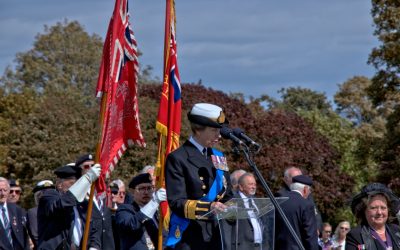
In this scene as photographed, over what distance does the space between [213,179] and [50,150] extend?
26.1 metres

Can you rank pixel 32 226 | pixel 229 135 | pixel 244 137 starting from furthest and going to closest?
pixel 32 226 < pixel 229 135 < pixel 244 137

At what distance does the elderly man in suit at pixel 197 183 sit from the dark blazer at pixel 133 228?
2917 mm

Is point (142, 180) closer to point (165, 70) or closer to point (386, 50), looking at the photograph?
point (165, 70)

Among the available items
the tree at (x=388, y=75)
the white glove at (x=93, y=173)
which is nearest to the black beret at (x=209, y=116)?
the white glove at (x=93, y=173)

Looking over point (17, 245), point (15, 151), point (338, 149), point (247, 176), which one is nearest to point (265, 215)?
point (247, 176)

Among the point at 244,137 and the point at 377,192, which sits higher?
the point at 244,137

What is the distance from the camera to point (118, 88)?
39.9 ft

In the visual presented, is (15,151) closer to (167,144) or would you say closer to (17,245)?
(17,245)

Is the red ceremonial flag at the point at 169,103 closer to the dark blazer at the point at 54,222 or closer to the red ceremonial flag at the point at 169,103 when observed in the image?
the red ceremonial flag at the point at 169,103

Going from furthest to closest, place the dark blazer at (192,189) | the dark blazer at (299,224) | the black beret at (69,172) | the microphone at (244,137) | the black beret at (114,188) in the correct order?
the black beret at (114,188) < the dark blazer at (299,224) < the black beret at (69,172) < the dark blazer at (192,189) < the microphone at (244,137)

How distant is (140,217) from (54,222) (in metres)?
1.19

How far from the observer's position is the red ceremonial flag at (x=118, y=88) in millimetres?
11820

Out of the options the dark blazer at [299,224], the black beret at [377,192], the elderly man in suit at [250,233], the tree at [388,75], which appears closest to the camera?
the elderly man in suit at [250,233]

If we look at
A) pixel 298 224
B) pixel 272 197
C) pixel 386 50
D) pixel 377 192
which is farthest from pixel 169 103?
pixel 386 50
